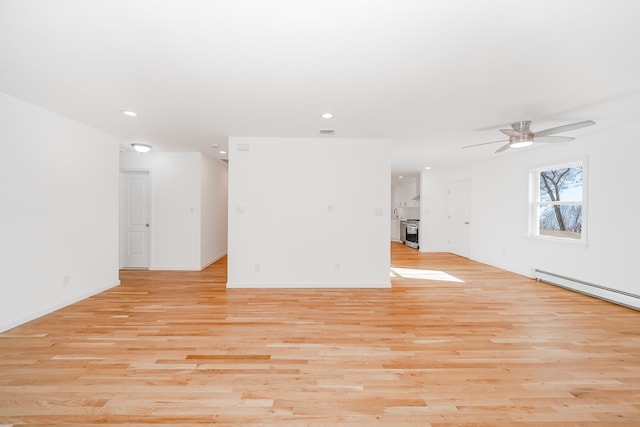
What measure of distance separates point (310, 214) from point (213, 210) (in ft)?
10.4

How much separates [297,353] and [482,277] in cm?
448

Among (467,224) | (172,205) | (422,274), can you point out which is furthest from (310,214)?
(467,224)

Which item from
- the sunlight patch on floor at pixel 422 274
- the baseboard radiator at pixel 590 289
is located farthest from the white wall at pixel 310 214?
the baseboard radiator at pixel 590 289

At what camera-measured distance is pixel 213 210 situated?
670cm

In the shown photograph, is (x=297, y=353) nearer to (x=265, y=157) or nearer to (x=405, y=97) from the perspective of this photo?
(x=405, y=97)

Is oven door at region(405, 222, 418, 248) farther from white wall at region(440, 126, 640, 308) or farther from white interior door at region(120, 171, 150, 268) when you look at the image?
white interior door at region(120, 171, 150, 268)

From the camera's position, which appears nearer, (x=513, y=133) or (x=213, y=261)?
(x=513, y=133)

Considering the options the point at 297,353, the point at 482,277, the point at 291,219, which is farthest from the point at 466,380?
the point at 482,277

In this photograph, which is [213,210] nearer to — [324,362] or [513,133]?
[324,362]

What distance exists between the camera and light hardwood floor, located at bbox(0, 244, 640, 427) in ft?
5.88

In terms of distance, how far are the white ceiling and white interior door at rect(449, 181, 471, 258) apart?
13.3 ft

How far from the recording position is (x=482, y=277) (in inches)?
213

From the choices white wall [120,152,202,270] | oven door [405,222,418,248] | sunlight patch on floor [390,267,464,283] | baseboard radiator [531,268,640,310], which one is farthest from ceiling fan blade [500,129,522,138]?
oven door [405,222,418,248]

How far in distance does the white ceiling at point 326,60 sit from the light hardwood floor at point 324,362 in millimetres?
2527
